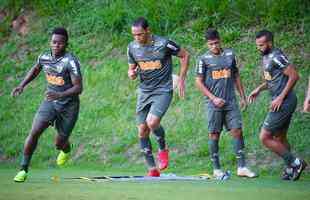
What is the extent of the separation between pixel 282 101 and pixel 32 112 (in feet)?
25.6

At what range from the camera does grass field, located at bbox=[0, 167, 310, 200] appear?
8.89m

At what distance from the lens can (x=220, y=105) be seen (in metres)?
12.2

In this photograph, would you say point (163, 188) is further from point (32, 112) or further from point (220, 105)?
point (32, 112)

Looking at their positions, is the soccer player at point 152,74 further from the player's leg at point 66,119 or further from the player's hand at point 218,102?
the player's leg at point 66,119

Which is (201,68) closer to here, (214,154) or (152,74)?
(152,74)

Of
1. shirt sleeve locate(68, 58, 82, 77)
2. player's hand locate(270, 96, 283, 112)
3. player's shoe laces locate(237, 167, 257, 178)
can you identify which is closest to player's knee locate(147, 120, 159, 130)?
shirt sleeve locate(68, 58, 82, 77)

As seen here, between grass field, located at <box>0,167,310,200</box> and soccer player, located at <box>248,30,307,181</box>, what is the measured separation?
496 millimetres

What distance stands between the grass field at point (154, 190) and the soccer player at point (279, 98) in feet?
1.63

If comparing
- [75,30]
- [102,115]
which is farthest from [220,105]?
[75,30]

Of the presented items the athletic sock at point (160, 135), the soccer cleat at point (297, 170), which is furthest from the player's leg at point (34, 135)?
the soccer cleat at point (297, 170)

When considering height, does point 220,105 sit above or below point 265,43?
below

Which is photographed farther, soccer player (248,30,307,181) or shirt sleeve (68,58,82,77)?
soccer player (248,30,307,181)

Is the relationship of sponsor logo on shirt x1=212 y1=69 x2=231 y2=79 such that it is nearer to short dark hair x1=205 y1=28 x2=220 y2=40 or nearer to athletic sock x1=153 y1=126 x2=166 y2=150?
short dark hair x1=205 y1=28 x2=220 y2=40

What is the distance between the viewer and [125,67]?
18438 mm
